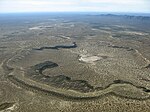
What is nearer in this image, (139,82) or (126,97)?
(126,97)

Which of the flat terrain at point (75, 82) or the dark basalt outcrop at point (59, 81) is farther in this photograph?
the dark basalt outcrop at point (59, 81)

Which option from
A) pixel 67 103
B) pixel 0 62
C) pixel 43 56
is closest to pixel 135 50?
pixel 43 56

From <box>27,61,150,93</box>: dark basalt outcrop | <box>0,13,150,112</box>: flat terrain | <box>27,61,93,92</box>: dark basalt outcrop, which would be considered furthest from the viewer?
<box>27,61,93,92</box>: dark basalt outcrop

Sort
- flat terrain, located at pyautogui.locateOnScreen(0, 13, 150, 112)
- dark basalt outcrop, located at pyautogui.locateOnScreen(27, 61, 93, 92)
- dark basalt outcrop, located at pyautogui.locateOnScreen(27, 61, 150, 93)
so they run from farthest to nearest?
dark basalt outcrop, located at pyautogui.locateOnScreen(27, 61, 93, 92) → dark basalt outcrop, located at pyautogui.locateOnScreen(27, 61, 150, 93) → flat terrain, located at pyautogui.locateOnScreen(0, 13, 150, 112)

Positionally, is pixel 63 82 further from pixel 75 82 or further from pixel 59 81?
pixel 75 82

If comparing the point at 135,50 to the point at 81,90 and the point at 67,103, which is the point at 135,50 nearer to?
the point at 81,90

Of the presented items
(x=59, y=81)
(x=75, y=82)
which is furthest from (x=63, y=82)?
(x=75, y=82)

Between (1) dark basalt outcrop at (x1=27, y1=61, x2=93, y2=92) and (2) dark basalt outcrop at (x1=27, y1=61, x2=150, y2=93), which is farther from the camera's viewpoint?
(1) dark basalt outcrop at (x1=27, y1=61, x2=93, y2=92)

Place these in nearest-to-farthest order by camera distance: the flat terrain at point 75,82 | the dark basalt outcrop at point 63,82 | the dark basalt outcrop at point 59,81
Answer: the flat terrain at point 75,82, the dark basalt outcrop at point 63,82, the dark basalt outcrop at point 59,81

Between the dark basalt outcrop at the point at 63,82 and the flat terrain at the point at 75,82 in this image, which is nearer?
the flat terrain at the point at 75,82

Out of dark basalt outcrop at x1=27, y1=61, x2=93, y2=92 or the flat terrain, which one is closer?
the flat terrain

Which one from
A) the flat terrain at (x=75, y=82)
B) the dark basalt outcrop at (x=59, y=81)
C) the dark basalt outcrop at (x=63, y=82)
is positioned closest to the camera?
the flat terrain at (x=75, y=82)
